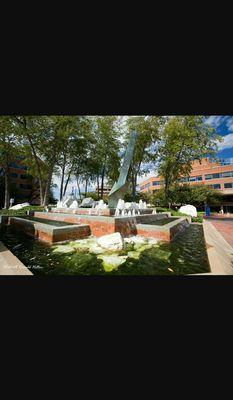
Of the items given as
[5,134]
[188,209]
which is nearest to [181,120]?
[188,209]

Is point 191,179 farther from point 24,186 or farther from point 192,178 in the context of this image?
point 24,186

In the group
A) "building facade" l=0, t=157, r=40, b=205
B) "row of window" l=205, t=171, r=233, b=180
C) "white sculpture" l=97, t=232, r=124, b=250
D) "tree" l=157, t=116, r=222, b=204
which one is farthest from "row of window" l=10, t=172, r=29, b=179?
"row of window" l=205, t=171, r=233, b=180

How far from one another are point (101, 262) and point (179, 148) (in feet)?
40.7

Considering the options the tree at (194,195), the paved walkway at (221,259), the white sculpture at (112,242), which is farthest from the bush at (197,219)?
the white sculpture at (112,242)

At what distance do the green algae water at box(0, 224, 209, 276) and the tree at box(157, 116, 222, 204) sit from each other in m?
10.2

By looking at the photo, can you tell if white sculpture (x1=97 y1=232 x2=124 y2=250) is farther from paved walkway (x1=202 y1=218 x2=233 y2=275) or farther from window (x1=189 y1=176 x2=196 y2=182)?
window (x1=189 y1=176 x2=196 y2=182)

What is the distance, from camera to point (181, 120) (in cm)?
1168

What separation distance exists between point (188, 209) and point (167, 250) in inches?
352

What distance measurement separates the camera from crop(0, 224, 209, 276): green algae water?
9.52 ft

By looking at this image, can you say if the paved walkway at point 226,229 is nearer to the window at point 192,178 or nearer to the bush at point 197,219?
the bush at point 197,219

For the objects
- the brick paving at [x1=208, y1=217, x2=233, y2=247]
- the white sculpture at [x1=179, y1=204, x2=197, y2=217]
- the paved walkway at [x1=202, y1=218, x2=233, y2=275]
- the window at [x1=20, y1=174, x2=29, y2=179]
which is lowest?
the brick paving at [x1=208, y1=217, x2=233, y2=247]

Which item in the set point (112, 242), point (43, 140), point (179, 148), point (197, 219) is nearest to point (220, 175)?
point (179, 148)

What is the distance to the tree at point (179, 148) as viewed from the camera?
12.0 metres

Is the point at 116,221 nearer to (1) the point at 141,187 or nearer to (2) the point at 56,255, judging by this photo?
(2) the point at 56,255
